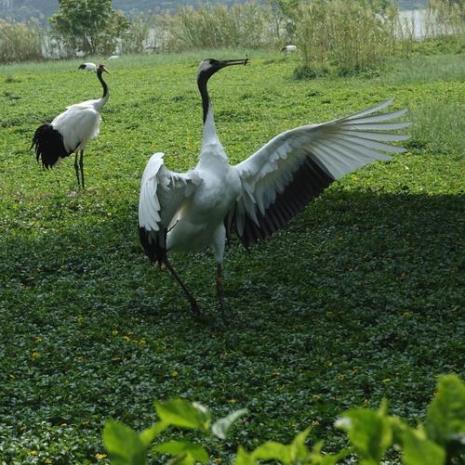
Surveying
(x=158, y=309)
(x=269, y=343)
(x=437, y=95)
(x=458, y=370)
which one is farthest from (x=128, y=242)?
(x=437, y=95)

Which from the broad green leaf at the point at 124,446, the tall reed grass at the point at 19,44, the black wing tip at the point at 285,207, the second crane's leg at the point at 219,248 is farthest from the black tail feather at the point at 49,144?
the tall reed grass at the point at 19,44

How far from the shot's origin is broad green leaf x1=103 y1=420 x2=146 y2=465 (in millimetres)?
939

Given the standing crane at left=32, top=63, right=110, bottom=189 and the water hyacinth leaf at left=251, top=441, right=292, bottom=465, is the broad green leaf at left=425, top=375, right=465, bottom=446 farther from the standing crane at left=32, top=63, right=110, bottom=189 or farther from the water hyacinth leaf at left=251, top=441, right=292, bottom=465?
the standing crane at left=32, top=63, right=110, bottom=189

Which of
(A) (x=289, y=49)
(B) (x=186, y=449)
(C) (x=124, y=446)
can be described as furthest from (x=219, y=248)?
(A) (x=289, y=49)

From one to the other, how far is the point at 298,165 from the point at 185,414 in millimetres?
5046

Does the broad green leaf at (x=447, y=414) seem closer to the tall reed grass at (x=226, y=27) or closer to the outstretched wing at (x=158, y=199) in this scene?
the outstretched wing at (x=158, y=199)

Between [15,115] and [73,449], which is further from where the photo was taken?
[15,115]

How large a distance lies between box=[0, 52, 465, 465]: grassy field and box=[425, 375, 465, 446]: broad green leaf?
3.15 meters

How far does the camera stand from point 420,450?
876 millimetres

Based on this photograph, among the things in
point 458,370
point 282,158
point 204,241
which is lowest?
point 458,370

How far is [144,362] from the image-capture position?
505 cm

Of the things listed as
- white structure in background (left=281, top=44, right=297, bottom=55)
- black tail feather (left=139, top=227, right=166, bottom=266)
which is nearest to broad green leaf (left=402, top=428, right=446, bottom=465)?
black tail feather (left=139, top=227, right=166, bottom=266)

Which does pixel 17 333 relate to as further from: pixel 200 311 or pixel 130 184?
pixel 130 184

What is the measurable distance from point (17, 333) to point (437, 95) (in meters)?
9.74
